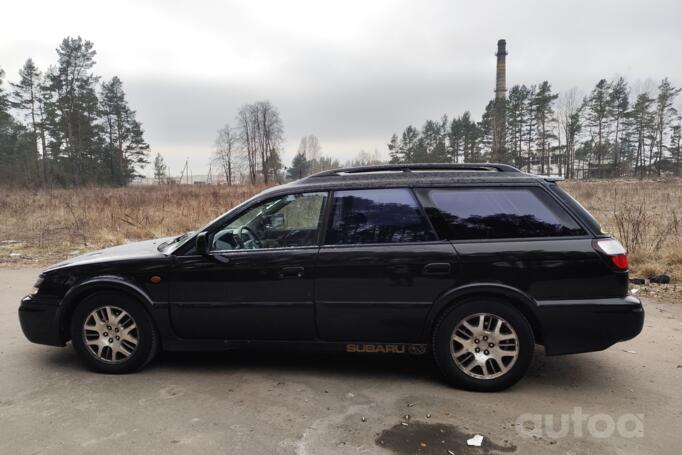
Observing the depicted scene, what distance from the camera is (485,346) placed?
3.37 meters

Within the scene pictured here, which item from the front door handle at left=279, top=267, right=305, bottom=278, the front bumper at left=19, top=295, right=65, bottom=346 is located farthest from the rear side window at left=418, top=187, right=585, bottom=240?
the front bumper at left=19, top=295, right=65, bottom=346

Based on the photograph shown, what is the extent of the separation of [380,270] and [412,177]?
869 mm

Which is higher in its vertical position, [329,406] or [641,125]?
[641,125]

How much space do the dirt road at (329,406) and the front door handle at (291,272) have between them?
2.91 ft

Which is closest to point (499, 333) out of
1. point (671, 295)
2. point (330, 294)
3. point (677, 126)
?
point (330, 294)

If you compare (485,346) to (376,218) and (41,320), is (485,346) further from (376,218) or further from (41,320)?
(41,320)

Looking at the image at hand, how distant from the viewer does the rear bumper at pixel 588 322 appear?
328 cm

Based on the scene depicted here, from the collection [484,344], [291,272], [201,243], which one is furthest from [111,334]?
[484,344]

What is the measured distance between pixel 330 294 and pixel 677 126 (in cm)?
7001

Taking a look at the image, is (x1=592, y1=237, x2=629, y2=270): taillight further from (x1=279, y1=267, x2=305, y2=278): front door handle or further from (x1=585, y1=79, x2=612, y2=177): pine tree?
(x1=585, y1=79, x2=612, y2=177): pine tree

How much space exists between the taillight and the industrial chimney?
166ft

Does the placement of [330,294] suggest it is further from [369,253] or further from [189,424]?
[189,424]

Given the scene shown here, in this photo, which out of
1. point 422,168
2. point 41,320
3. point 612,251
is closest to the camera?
point 612,251

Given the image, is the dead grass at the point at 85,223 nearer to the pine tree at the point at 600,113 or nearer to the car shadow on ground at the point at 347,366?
the car shadow on ground at the point at 347,366
